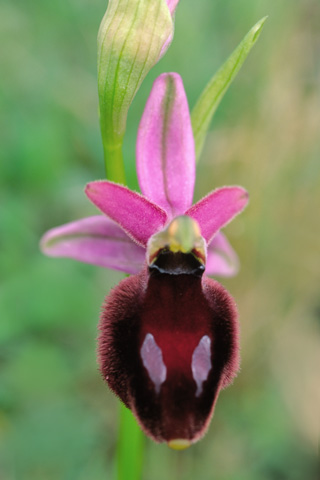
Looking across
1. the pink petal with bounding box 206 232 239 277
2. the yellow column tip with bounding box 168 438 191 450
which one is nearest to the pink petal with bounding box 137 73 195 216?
the pink petal with bounding box 206 232 239 277

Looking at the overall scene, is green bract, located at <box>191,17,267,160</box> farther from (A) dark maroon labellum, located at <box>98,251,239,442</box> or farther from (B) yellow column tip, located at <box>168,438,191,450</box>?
(B) yellow column tip, located at <box>168,438,191,450</box>

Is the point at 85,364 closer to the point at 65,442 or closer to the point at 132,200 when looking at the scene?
the point at 65,442

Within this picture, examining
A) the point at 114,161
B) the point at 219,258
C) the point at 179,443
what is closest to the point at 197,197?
the point at 219,258

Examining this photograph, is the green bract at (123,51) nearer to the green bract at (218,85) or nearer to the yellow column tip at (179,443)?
the green bract at (218,85)

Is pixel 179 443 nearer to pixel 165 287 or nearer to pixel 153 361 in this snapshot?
pixel 153 361

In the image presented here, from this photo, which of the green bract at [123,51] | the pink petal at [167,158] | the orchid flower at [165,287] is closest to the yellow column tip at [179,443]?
the orchid flower at [165,287]

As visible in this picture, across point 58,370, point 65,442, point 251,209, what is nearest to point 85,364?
point 58,370

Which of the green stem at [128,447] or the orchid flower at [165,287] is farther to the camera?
the green stem at [128,447]
